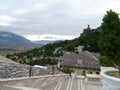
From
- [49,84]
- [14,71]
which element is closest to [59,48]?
[49,84]

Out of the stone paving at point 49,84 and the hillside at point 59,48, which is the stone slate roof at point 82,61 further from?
the stone paving at point 49,84

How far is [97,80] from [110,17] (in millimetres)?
3581

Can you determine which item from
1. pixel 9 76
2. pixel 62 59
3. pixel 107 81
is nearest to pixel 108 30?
pixel 107 81

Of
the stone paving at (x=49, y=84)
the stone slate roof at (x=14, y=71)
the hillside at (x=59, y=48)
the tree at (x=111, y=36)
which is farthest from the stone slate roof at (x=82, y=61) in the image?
the tree at (x=111, y=36)

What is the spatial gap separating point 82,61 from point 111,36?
37.8 meters

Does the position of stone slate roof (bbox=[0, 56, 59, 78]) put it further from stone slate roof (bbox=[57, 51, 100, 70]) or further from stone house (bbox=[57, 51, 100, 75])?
stone slate roof (bbox=[57, 51, 100, 70])

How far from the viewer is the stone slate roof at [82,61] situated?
43.2 metres

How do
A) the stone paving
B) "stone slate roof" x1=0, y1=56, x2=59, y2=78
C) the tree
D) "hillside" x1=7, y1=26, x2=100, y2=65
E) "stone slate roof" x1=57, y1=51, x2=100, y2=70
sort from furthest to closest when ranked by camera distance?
"hillside" x1=7, y1=26, x2=100, y2=65, "stone slate roof" x1=57, y1=51, x2=100, y2=70, "stone slate roof" x1=0, y1=56, x2=59, y2=78, the stone paving, the tree

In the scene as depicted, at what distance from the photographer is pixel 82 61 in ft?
145

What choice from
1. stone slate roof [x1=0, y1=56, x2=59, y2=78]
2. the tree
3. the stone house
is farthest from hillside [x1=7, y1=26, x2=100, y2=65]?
the tree

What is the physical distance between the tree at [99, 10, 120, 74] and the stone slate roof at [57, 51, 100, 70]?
35.0 metres

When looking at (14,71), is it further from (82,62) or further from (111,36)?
(82,62)

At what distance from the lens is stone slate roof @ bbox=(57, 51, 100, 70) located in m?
43.2

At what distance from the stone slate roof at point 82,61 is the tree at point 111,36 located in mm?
35005
